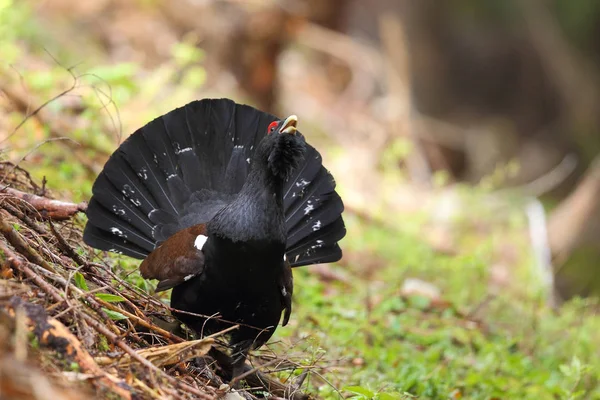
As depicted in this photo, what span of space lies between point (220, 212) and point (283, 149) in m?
0.50

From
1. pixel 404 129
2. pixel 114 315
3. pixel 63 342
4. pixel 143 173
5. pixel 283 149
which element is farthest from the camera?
pixel 404 129

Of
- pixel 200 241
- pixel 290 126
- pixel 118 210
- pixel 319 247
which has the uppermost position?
pixel 290 126

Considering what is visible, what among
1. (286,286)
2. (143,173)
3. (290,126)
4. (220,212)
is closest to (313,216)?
(286,286)

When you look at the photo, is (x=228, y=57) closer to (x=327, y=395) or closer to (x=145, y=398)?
(x=327, y=395)

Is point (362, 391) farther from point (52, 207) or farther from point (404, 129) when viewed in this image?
point (404, 129)

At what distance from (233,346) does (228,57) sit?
7.16 m

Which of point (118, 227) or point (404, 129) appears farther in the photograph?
point (404, 129)

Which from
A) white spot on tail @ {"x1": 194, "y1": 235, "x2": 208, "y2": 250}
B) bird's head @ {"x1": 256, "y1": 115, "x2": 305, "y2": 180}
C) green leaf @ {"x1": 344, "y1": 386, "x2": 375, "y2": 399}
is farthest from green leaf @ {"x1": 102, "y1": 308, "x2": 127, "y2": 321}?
green leaf @ {"x1": 344, "y1": 386, "x2": 375, "y2": 399}

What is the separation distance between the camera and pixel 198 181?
4500 mm

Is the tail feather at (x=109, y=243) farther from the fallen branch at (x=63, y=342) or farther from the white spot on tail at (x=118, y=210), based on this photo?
the fallen branch at (x=63, y=342)

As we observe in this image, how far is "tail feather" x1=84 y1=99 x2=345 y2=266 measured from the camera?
4.27m

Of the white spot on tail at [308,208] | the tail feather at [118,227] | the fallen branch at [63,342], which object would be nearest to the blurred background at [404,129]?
the tail feather at [118,227]

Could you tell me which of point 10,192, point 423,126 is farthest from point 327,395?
point 423,126

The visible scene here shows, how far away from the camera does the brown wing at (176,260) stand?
377 cm
